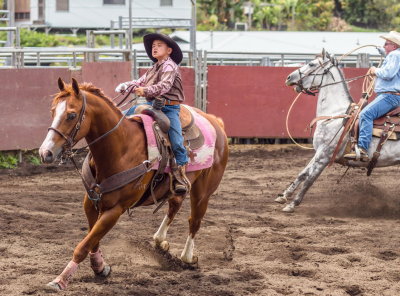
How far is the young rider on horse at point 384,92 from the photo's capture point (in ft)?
32.3

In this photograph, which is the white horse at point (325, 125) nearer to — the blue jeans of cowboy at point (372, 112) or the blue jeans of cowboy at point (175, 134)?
the blue jeans of cowboy at point (372, 112)

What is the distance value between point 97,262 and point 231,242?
215 centimetres

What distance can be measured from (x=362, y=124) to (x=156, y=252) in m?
3.75

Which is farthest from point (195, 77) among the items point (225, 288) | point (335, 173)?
point (225, 288)

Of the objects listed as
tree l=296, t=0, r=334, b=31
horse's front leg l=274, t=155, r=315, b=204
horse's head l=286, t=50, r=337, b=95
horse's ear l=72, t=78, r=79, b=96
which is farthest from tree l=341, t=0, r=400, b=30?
horse's ear l=72, t=78, r=79, b=96

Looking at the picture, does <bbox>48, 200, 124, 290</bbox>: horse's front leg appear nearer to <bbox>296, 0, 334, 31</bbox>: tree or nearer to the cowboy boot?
the cowboy boot

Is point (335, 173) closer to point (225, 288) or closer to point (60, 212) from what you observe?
point (60, 212)

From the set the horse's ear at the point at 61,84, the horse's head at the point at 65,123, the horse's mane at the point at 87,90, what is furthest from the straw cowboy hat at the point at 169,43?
the horse's ear at the point at 61,84

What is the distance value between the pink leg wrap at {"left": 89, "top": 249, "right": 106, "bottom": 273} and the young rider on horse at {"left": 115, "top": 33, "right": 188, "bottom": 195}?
91 cm

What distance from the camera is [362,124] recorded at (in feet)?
34.0

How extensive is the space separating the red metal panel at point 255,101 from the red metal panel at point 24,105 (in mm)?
3939

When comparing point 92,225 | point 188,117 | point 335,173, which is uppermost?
point 188,117

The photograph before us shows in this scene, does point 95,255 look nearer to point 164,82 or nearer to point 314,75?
point 164,82

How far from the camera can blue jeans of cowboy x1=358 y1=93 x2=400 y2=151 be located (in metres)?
10.2
